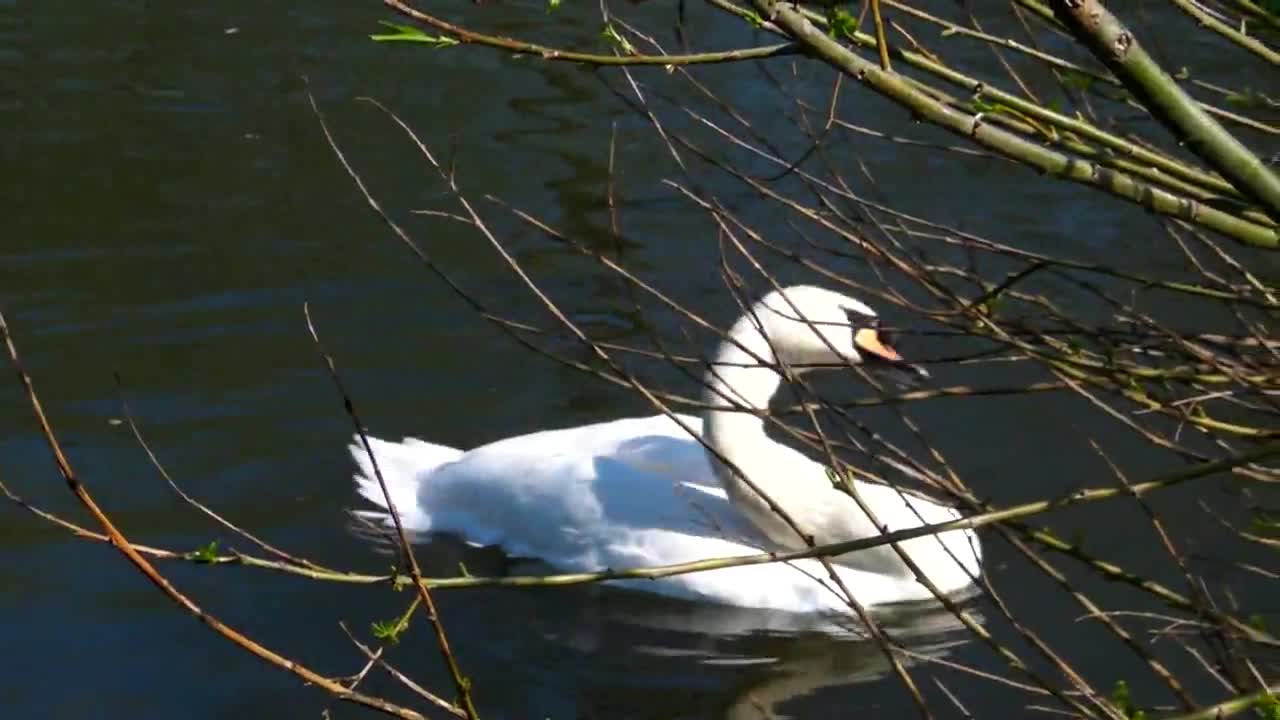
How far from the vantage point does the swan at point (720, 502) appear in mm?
6176

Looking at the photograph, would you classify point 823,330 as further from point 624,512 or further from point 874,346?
point 624,512

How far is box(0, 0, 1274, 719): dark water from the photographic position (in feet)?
19.7

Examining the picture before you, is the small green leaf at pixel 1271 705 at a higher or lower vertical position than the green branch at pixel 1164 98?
lower

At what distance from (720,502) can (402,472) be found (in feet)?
4.34

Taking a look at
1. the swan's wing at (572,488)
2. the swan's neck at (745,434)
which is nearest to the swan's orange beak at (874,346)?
the swan's neck at (745,434)

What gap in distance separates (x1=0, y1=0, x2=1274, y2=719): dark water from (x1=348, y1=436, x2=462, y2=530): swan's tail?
0.11 meters

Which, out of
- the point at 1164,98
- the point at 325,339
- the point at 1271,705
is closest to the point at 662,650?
the point at 325,339

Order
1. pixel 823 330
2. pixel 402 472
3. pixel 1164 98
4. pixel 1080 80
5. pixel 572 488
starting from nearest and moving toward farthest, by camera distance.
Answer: pixel 1164 98
pixel 1080 80
pixel 823 330
pixel 572 488
pixel 402 472

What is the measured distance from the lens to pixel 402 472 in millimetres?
7117

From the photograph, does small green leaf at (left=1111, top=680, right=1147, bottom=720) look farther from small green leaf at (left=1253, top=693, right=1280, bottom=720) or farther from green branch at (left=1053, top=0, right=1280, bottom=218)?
green branch at (left=1053, top=0, right=1280, bottom=218)

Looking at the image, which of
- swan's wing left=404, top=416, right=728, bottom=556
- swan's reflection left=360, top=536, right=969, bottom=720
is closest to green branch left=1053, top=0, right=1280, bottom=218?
swan's reflection left=360, top=536, right=969, bottom=720

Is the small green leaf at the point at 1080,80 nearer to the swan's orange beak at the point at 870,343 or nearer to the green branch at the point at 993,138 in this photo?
the green branch at the point at 993,138

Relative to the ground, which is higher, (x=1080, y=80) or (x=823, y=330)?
(x=1080, y=80)

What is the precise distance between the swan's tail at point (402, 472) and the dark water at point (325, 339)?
11 cm
